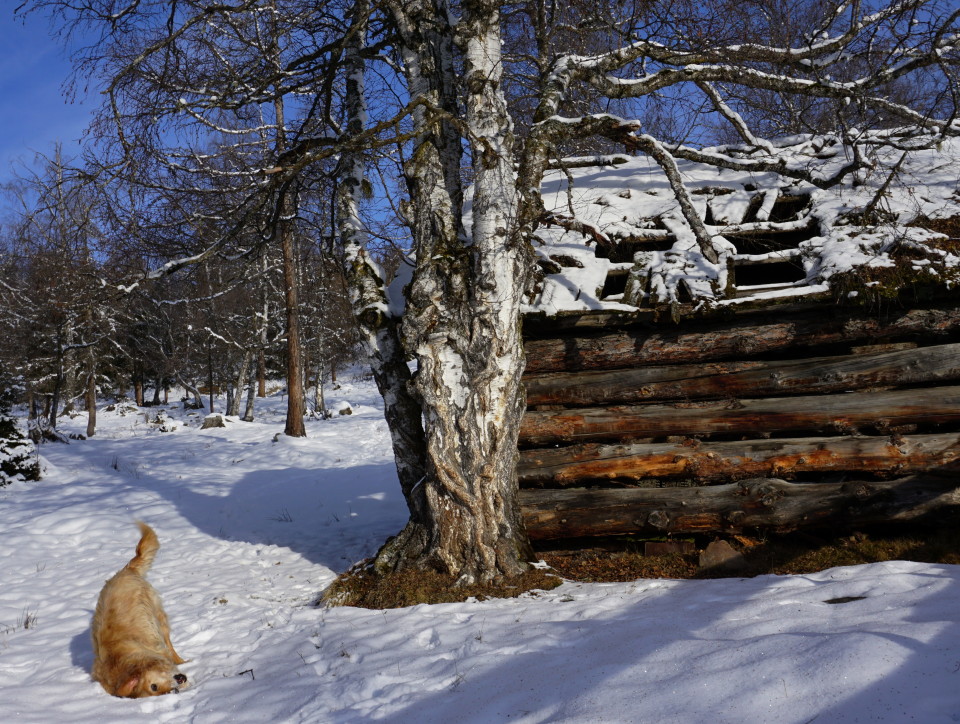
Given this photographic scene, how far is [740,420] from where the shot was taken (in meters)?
5.79

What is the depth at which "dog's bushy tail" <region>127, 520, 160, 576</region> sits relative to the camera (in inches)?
194

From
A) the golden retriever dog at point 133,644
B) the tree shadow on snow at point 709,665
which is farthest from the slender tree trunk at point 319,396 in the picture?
the tree shadow on snow at point 709,665

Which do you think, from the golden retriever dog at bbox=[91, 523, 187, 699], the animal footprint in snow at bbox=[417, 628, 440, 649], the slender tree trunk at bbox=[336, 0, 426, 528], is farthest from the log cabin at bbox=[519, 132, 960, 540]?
the golden retriever dog at bbox=[91, 523, 187, 699]

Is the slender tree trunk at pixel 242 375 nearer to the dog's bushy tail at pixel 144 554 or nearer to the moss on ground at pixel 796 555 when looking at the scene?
the dog's bushy tail at pixel 144 554

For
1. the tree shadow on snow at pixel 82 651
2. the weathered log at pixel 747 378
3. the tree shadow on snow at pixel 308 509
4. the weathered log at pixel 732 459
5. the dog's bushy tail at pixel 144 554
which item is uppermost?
the weathered log at pixel 747 378

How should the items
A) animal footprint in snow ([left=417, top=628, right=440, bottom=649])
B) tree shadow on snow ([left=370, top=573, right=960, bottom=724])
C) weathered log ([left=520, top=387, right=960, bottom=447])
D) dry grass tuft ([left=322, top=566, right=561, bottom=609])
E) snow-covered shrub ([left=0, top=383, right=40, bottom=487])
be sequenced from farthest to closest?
1. snow-covered shrub ([left=0, top=383, right=40, bottom=487])
2. weathered log ([left=520, top=387, right=960, bottom=447])
3. dry grass tuft ([left=322, top=566, right=561, bottom=609])
4. animal footprint in snow ([left=417, top=628, right=440, bottom=649])
5. tree shadow on snow ([left=370, top=573, right=960, bottom=724])

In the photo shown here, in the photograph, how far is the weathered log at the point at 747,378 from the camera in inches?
218

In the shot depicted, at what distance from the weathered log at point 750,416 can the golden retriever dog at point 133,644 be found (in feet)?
10.9

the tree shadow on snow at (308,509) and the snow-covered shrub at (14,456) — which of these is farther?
the snow-covered shrub at (14,456)

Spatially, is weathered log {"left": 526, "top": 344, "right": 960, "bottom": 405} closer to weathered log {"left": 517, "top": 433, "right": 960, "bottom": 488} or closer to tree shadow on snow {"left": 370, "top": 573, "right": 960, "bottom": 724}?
weathered log {"left": 517, "top": 433, "right": 960, "bottom": 488}

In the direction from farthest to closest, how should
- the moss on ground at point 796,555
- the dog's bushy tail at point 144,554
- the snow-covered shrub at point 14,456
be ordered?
the snow-covered shrub at point 14,456 < the moss on ground at point 796,555 < the dog's bushy tail at point 144,554

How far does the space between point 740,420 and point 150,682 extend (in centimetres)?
498

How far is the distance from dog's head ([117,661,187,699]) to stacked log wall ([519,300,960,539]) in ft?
10.2

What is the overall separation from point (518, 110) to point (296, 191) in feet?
16.3
